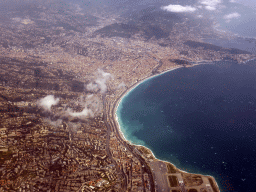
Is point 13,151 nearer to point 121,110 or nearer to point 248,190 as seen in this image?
point 121,110

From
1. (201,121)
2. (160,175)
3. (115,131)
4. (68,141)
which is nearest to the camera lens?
(160,175)

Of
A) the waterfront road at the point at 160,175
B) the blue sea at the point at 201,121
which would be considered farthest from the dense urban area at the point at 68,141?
the blue sea at the point at 201,121

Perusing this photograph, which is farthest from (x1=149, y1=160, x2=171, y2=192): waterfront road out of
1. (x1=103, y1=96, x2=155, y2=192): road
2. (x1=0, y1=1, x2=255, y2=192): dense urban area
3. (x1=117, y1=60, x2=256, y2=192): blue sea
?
(x1=117, y1=60, x2=256, y2=192): blue sea

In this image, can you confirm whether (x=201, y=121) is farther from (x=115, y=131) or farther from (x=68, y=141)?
(x=68, y=141)

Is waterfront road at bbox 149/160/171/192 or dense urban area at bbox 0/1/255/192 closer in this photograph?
waterfront road at bbox 149/160/171/192

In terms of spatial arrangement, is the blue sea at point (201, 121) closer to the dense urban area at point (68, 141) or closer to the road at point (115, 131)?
the road at point (115, 131)

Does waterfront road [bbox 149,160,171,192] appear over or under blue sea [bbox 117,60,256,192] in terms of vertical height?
under

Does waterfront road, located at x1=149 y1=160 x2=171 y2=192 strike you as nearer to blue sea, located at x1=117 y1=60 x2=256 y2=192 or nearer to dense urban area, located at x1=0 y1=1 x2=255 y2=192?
dense urban area, located at x1=0 y1=1 x2=255 y2=192

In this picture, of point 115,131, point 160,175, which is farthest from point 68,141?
point 160,175
